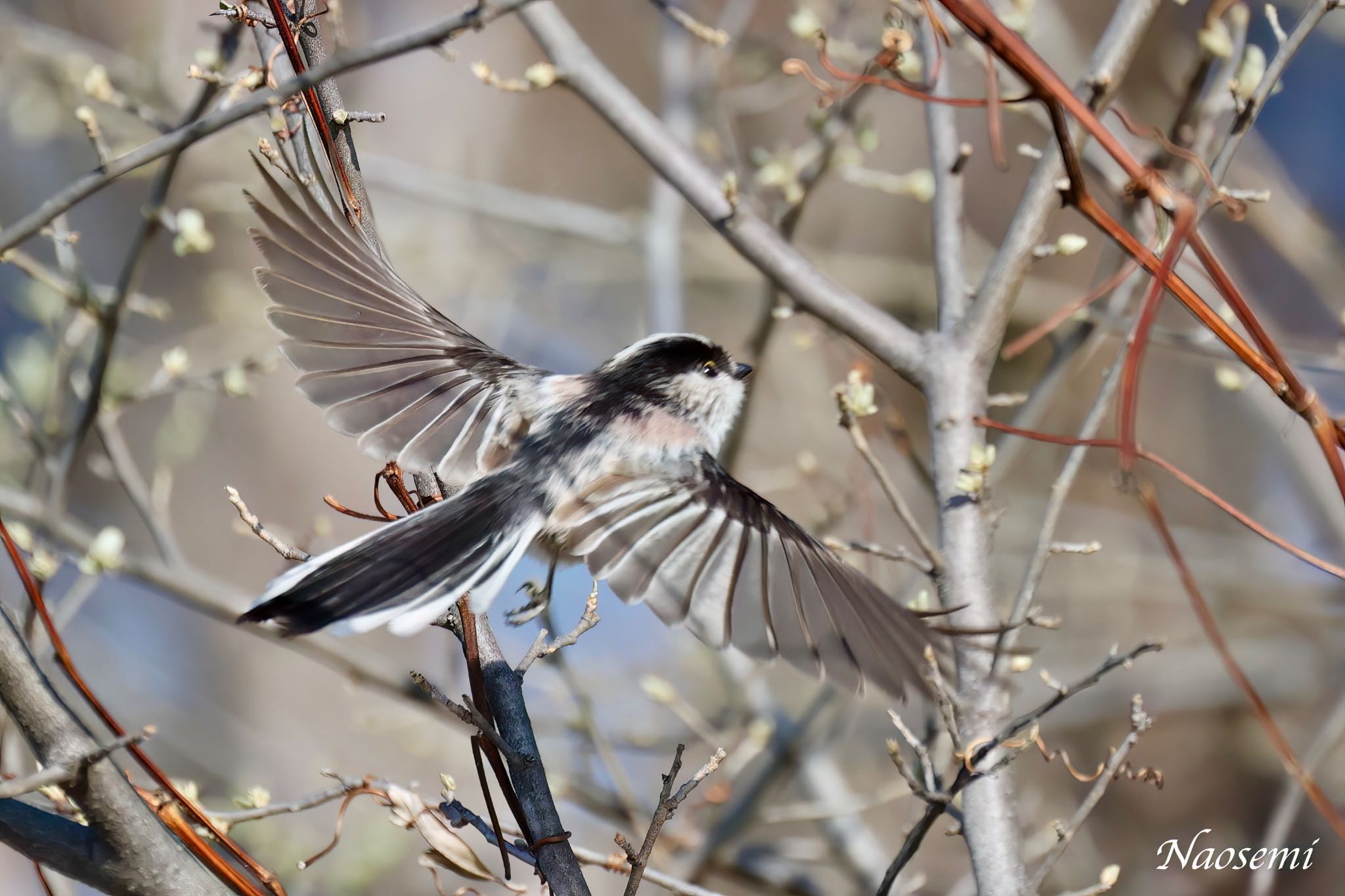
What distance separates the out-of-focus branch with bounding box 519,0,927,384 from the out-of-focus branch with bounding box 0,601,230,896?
1247 millimetres

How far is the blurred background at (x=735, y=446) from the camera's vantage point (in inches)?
96.9

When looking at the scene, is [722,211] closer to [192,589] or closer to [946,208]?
[946,208]

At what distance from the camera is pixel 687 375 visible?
6.88 ft

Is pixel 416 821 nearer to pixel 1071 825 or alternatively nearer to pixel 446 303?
pixel 1071 825

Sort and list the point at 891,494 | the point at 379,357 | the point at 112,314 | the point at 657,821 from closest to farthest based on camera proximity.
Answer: the point at 657,821
the point at 891,494
the point at 379,357
the point at 112,314

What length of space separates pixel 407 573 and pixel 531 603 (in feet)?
1.14

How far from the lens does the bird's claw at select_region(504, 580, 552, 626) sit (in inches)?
66.7

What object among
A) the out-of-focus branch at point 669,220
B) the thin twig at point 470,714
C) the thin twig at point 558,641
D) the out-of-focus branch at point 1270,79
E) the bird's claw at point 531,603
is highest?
the out-of-focus branch at point 669,220

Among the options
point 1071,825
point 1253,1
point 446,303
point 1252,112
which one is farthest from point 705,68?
point 1253,1

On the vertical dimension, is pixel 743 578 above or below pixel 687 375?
below

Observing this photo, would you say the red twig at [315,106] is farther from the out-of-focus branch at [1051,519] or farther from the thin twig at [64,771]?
the out-of-focus branch at [1051,519]

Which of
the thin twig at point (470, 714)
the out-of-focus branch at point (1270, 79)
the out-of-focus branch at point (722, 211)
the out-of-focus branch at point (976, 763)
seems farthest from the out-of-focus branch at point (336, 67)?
the out-of-focus branch at point (1270, 79)

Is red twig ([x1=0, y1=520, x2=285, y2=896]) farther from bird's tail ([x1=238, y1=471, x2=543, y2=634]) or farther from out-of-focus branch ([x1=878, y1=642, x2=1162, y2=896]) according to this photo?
out-of-focus branch ([x1=878, y1=642, x2=1162, y2=896])

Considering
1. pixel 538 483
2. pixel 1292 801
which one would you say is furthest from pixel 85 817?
pixel 1292 801
